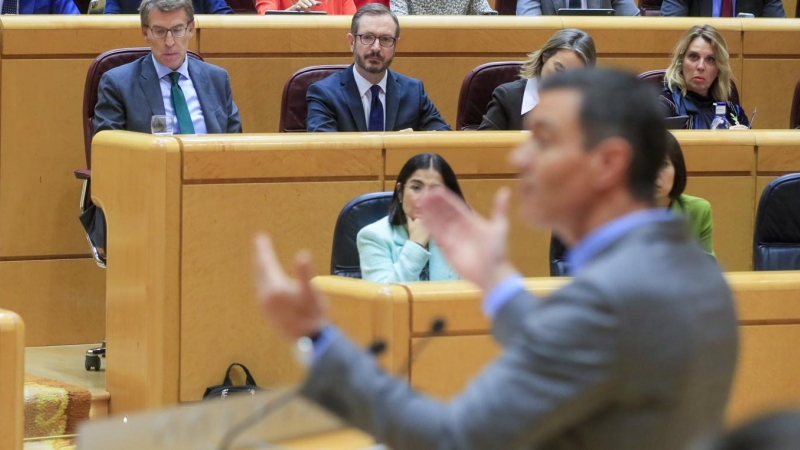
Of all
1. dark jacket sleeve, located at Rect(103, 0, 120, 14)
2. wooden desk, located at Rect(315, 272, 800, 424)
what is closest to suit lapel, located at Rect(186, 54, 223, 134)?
dark jacket sleeve, located at Rect(103, 0, 120, 14)

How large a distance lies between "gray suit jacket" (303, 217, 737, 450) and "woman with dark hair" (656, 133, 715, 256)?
2.38 meters

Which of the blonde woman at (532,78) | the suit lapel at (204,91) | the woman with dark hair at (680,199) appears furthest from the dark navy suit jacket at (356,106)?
the woman with dark hair at (680,199)

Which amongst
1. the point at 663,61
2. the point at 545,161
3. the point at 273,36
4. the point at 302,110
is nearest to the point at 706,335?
the point at 545,161

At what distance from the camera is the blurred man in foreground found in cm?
97

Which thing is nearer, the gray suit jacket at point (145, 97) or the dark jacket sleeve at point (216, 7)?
the gray suit jacket at point (145, 97)

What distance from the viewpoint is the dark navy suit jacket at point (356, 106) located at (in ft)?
13.8

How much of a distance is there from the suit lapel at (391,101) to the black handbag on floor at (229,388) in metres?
1.24

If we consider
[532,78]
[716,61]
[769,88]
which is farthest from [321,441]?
[769,88]

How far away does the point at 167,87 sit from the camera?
4.12m

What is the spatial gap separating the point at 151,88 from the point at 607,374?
3293mm

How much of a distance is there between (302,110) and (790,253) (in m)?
1.78

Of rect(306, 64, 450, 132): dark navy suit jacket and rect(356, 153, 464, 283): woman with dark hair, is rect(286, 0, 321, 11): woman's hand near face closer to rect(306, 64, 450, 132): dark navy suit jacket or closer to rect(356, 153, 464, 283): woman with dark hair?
rect(306, 64, 450, 132): dark navy suit jacket

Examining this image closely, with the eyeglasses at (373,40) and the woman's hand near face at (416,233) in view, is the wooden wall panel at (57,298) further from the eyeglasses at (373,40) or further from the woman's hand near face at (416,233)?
the woman's hand near face at (416,233)

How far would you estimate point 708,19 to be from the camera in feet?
17.0
